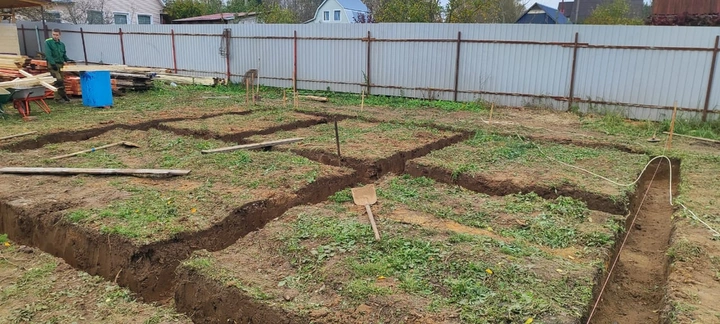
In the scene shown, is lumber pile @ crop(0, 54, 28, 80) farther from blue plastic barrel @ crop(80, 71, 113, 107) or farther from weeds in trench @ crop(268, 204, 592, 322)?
weeds in trench @ crop(268, 204, 592, 322)

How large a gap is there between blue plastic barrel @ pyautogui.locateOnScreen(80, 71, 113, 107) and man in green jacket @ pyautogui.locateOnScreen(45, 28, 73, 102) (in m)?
0.80

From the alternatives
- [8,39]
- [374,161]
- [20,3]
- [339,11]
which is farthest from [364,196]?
[339,11]

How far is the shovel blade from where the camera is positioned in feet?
16.3

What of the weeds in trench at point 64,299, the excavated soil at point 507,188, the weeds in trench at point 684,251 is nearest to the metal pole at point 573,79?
the excavated soil at point 507,188

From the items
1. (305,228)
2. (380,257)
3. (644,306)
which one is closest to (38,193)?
(305,228)

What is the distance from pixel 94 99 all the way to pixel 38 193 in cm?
744

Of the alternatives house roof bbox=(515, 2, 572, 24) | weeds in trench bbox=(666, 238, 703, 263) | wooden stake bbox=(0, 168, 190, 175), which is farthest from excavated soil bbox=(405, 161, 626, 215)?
house roof bbox=(515, 2, 572, 24)

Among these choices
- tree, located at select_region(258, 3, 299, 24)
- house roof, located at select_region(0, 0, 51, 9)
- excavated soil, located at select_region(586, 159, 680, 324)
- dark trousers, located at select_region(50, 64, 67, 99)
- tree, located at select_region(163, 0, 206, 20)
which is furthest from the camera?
tree, located at select_region(163, 0, 206, 20)

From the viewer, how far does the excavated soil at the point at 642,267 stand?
385 cm

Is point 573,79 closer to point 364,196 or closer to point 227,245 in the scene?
point 364,196

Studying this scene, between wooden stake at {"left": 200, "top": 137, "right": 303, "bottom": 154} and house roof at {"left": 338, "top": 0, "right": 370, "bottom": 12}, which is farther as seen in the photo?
house roof at {"left": 338, "top": 0, "right": 370, "bottom": 12}

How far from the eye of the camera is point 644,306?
13.1ft

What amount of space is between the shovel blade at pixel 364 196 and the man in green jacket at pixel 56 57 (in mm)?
10474

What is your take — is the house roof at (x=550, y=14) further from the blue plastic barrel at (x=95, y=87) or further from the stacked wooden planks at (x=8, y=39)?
the blue plastic barrel at (x=95, y=87)
